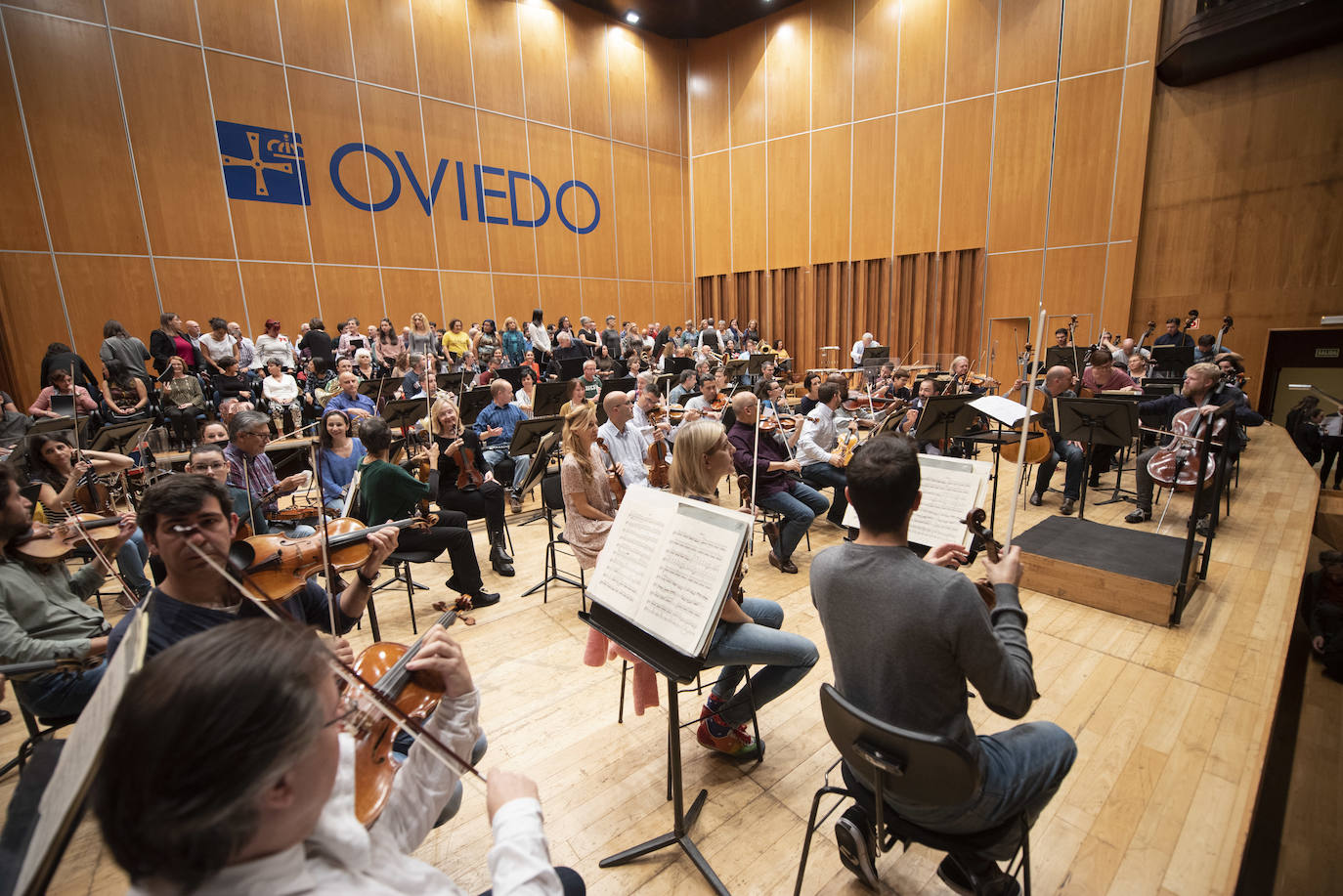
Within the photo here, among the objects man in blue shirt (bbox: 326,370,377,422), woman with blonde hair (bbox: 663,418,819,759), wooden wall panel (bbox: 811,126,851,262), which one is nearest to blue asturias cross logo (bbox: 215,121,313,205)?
man in blue shirt (bbox: 326,370,377,422)

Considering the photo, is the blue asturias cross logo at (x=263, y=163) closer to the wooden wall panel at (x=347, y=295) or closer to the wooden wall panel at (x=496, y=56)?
the wooden wall panel at (x=347, y=295)

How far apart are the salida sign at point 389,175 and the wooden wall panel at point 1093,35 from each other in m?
9.66

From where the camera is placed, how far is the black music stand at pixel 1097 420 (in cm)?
467

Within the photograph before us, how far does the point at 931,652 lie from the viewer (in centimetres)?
150

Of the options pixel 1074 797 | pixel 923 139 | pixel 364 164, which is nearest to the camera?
pixel 1074 797

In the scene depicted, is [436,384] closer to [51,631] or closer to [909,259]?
[51,631]

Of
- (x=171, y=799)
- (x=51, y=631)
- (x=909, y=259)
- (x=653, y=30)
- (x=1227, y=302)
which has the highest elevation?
(x=653, y=30)

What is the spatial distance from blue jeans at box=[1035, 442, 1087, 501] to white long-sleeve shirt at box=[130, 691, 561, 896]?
6108 millimetres

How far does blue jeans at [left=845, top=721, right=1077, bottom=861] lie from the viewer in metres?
1.56

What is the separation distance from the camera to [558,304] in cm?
1366

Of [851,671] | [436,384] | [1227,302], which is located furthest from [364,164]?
[1227,302]

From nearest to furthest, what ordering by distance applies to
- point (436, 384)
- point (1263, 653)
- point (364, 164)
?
point (1263, 653) → point (436, 384) → point (364, 164)

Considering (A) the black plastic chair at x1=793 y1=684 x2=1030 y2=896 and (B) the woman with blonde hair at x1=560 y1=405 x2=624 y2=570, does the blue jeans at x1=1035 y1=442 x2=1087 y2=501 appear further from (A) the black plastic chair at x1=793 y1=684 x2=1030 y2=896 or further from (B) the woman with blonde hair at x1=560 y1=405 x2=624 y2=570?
(A) the black plastic chair at x1=793 y1=684 x2=1030 y2=896

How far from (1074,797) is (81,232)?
12.6m
